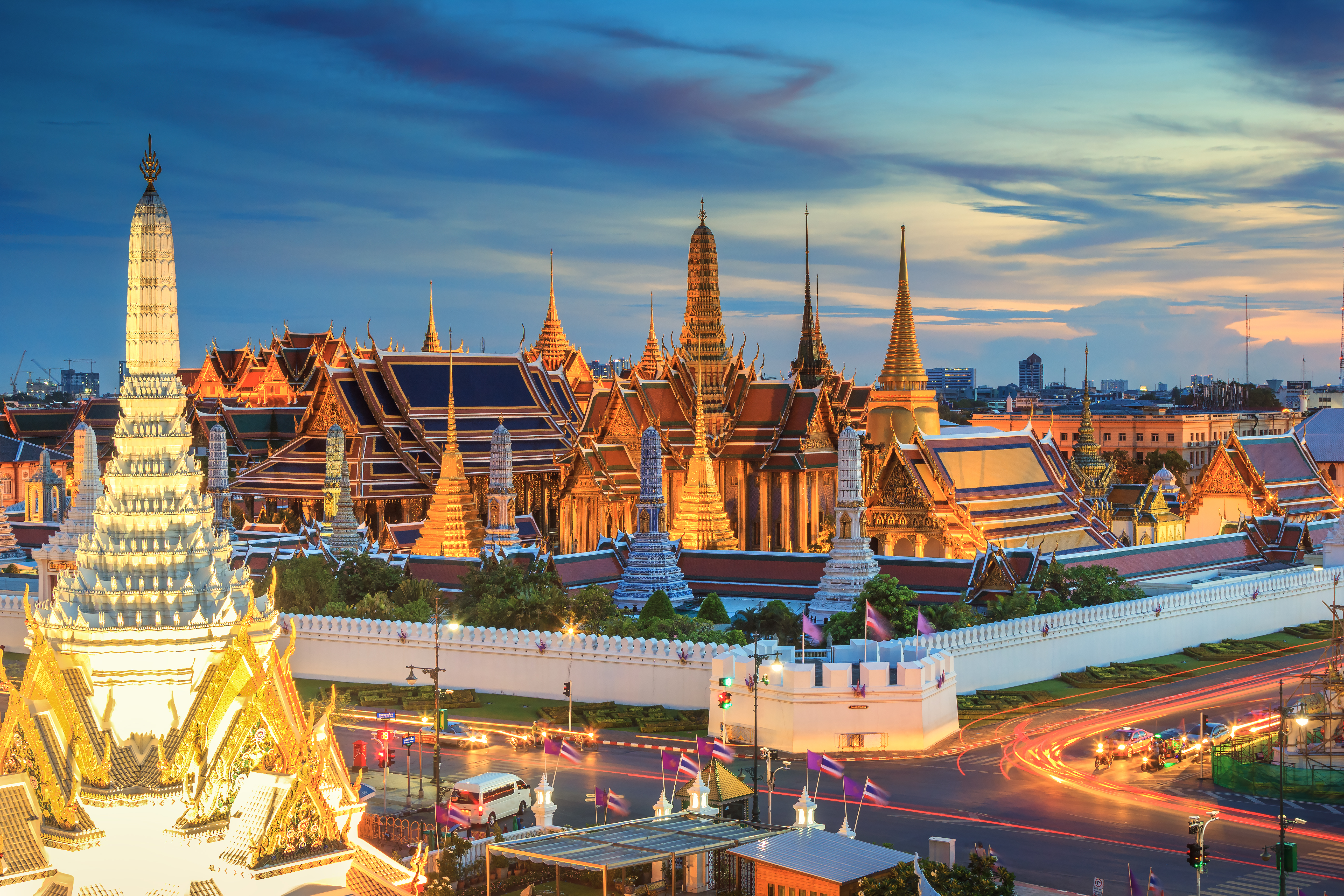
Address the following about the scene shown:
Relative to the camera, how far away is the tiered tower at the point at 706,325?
60531 mm

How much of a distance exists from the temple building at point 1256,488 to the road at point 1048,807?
29.2 meters

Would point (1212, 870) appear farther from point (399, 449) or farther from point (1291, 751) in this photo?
point (399, 449)

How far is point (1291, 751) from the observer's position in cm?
2998

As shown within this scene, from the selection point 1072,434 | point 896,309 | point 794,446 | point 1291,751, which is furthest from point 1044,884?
point 1072,434

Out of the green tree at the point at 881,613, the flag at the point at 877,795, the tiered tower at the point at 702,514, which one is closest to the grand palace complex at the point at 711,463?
the tiered tower at the point at 702,514

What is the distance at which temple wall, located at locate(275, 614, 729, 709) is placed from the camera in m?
33.8

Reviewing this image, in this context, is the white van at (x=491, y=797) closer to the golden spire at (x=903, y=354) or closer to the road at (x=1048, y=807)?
the road at (x=1048, y=807)

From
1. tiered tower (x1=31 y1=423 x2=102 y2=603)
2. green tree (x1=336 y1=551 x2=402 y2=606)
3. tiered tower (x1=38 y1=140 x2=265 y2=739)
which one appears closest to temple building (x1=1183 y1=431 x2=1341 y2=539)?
green tree (x1=336 y1=551 x2=402 y2=606)

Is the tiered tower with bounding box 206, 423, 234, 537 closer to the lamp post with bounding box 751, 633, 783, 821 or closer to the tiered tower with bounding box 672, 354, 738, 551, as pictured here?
the tiered tower with bounding box 672, 354, 738, 551

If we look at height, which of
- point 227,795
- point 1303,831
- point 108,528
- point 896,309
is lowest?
point 1303,831

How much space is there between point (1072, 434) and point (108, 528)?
11230 cm

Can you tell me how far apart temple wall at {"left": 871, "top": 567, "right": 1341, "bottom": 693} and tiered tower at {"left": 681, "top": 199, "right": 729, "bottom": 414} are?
69.9 feet

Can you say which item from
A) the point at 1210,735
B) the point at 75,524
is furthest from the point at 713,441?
the point at 1210,735

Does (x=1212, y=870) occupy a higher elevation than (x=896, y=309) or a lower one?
lower
